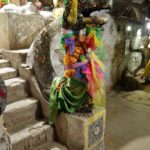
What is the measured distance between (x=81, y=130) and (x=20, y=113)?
3.33 ft

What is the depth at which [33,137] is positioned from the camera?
3309mm

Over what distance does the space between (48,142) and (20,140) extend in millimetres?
542

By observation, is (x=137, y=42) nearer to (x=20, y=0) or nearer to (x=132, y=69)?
(x=132, y=69)

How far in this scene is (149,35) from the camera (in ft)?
34.5

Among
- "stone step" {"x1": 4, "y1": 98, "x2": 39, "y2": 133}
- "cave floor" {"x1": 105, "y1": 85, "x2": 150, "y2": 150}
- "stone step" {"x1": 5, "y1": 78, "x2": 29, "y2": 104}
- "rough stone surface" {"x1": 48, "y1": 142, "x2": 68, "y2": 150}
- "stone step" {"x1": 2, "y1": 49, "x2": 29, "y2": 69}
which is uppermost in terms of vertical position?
"stone step" {"x1": 2, "y1": 49, "x2": 29, "y2": 69}

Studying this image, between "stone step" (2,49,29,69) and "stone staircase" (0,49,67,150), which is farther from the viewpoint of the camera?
"stone step" (2,49,29,69)

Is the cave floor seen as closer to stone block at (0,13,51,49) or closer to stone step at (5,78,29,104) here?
stone step at (5,78,29,104)

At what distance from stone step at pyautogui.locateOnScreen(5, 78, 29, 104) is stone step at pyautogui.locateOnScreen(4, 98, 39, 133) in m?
0.11

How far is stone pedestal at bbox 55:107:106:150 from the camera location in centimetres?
321

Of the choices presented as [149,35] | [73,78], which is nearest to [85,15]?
[73,78]

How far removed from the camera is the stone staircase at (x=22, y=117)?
329cm

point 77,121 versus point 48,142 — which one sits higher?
point 77,121

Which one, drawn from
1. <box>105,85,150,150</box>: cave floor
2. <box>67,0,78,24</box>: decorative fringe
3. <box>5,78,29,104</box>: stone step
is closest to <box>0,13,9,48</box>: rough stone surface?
<box>5,78,29,104</box>: stone step

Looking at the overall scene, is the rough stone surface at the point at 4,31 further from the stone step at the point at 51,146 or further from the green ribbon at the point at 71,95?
the stone step at the point at 51,146
